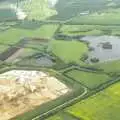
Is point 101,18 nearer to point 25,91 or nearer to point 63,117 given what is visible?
point 25,91

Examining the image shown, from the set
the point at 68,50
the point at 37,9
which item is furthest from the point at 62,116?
the point at 37,9

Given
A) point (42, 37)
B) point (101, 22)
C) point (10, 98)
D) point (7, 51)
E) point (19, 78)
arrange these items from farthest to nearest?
point (101, 22) < point (42, 37) < point (7, 51) < point (19, 78) < point (10, 98)

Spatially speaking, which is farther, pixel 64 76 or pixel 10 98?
pixel 64 76

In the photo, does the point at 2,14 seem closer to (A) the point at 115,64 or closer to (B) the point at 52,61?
(B) the point at 52,61

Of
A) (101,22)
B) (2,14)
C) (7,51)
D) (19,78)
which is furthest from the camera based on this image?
(2,14)

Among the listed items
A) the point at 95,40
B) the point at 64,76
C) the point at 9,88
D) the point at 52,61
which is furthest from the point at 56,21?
the point at 9,88

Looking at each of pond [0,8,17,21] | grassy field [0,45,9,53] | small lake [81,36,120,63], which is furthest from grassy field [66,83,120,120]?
pond [0,8,17,21]
